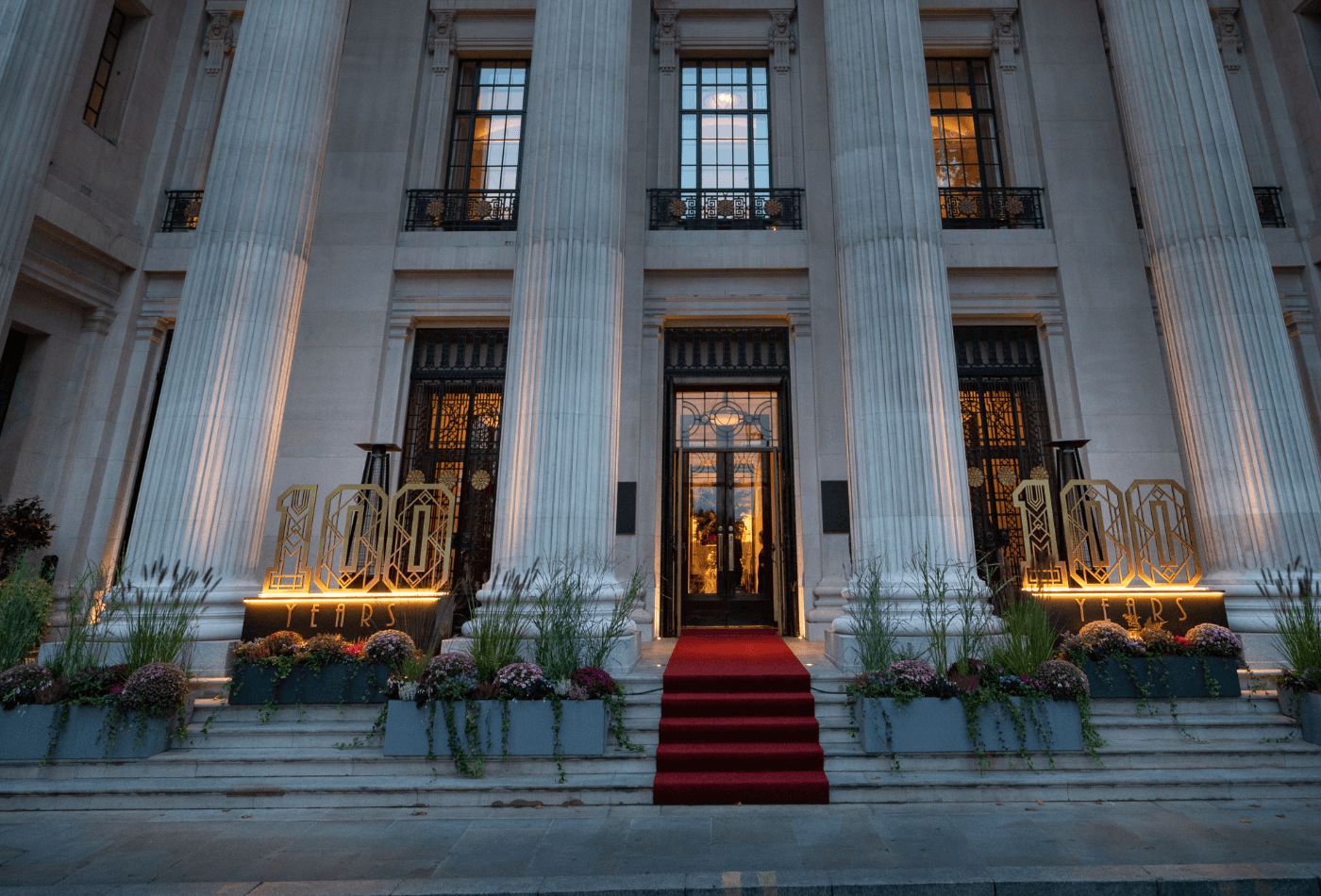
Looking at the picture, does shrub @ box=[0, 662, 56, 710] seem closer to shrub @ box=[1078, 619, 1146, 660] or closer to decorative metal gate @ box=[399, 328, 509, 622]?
decorative metal gate @ box=[399, 328, 509, 622]

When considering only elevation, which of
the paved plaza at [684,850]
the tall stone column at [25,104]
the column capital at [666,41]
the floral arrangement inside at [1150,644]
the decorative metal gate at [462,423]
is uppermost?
the column capital at [666,41]

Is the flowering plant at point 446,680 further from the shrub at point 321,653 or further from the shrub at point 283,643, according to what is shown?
the shrub at point 283,643

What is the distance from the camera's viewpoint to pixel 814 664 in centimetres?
777

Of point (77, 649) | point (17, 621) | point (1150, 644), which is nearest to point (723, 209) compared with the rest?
point (1150, 644)

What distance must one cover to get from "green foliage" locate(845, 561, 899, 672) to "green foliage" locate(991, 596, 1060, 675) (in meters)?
0.95

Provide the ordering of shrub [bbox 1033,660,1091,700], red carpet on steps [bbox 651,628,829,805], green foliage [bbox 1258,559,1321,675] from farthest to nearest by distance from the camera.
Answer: green foliage [bbox 1258,559,1321,675], shrub [bbox 1033,660,1091,700], red carpet on steps [bbox 651,628,829,805]

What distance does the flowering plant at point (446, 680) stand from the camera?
5.80 meters

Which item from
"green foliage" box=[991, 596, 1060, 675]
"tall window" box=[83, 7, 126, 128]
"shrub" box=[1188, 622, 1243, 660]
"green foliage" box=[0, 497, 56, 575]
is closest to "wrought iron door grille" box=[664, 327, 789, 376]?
"green foliage" box=[991, 596, 1060, 675]

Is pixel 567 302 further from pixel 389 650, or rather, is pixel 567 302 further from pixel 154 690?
pixel 154 690

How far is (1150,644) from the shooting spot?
22.2ft

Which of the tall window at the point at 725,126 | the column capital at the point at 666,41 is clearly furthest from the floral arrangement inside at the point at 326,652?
the column capital at the point at 666,41

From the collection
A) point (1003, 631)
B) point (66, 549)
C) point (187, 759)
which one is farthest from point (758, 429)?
point (66, 549)

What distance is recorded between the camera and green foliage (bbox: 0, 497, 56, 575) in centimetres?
958

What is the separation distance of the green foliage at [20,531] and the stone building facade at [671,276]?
625mm
